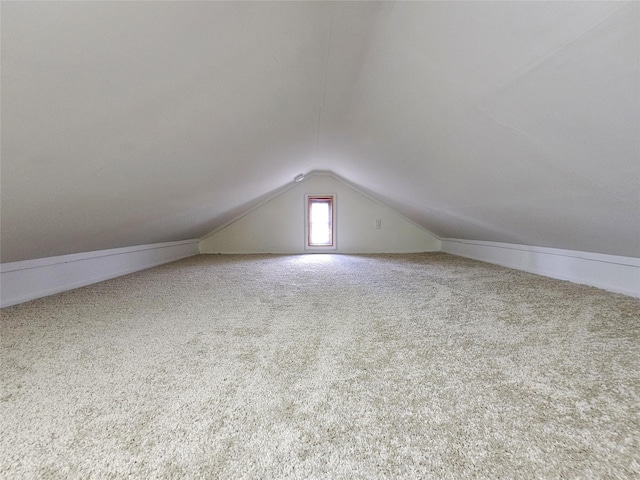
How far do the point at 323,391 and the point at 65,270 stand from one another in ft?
6.64

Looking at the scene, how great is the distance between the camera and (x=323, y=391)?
68 cm

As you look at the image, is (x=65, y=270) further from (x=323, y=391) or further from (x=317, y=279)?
(x=323, y=391)

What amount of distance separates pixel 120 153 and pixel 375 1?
1.13 m

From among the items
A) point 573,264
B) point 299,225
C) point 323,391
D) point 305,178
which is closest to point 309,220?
point 299,225

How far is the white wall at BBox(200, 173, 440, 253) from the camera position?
14.1ft

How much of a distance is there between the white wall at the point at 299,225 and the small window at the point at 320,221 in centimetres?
9

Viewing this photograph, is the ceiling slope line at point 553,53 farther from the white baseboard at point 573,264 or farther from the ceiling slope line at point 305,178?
the ceiling slope line at point 305,178

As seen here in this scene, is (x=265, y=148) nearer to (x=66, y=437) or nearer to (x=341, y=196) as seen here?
(x=66, y=437)

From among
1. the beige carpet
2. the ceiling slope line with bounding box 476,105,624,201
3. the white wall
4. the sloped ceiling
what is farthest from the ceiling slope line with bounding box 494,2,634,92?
the white wall

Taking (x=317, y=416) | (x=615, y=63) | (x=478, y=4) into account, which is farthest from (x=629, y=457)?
(x=478, y=4)

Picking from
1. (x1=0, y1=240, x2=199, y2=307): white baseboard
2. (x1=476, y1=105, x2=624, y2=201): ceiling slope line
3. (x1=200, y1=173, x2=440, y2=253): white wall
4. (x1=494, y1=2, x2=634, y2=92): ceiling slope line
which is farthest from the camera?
(x1=200, y1=173, x2=440, y2=253): white wall

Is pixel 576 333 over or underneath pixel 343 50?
underneath

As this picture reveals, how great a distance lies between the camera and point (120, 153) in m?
1.23

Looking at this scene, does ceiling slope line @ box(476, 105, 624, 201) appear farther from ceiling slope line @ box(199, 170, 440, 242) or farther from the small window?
the small window
